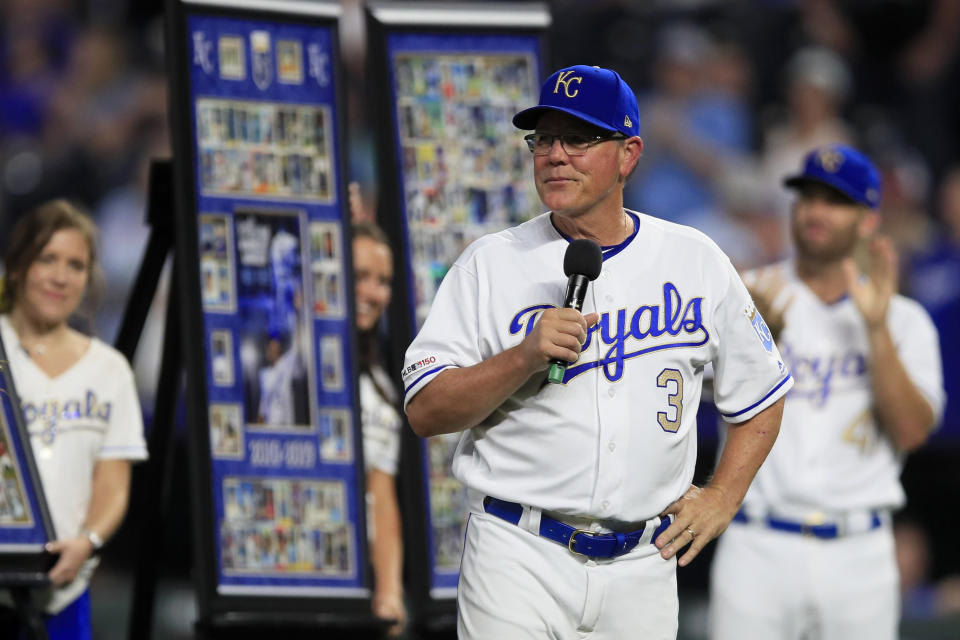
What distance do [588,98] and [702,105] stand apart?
7028 millimetres

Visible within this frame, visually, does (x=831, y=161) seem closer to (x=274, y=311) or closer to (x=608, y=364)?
(x=274, y=311)

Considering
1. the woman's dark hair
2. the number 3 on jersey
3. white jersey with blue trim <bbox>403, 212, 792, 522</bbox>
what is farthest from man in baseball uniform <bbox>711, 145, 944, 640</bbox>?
the woman's dark hair

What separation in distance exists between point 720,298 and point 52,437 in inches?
109

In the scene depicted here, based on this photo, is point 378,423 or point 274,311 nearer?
point 274,311

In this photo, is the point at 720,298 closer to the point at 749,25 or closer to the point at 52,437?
the point at 52,437

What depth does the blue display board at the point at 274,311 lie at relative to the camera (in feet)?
18.7

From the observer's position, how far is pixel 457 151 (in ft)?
21.2

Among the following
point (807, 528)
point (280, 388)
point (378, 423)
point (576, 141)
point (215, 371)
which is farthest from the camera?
point (378, 423)

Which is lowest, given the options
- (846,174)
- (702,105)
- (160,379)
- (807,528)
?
(807,528)

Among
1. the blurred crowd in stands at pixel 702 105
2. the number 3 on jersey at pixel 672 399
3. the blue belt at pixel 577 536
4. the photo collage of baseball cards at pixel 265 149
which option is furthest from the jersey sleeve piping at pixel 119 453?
the blurred crowd in stands at pixel 702 105

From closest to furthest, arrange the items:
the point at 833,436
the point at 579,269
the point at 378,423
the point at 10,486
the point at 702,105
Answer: the point at 579,269
the point at 10,486
the point at 833,436
the point at 378,423
the point at 702,105

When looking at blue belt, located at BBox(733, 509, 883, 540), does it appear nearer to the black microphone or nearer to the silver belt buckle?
the silver belt buckle

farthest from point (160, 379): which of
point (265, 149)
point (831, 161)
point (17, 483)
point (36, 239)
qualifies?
point (831, 161)

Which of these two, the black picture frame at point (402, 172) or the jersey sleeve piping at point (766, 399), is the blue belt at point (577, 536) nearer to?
the jersey sleeve piping at point (766, 399)
